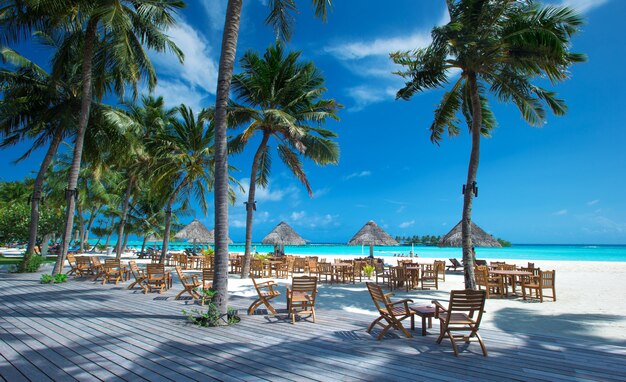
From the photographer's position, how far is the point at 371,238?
18391 millimetres

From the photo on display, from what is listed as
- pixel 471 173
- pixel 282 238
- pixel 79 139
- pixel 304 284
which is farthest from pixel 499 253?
pixel 79 139

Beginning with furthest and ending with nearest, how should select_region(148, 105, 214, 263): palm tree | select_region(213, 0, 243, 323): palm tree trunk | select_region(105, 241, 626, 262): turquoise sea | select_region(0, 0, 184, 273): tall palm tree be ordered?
1. select_region(105, 241, 626, 262): turquoise sea
2. select_region(148, 105, 214, 263): palm tree
3. select_region(0, 0, 184, 273): tall palm tree
4. select_region(213, 0, 243, 323): palm tree trunk

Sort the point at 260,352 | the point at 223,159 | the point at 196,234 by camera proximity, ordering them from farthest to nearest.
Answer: the point at 196,234, the point at 223,159, the point at 260,352

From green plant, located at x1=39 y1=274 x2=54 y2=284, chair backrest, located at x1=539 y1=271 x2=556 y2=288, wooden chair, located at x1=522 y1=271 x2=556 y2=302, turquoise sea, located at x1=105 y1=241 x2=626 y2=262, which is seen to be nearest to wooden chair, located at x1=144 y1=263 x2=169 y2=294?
green plant, located at x1=39 y1=274 x2=54 y2=284

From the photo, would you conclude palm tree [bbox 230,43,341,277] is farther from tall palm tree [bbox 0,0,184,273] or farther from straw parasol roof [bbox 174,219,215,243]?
straw parasol roof [bbox 174,219,215,243]

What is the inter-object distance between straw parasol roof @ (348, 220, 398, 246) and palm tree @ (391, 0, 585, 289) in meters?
8.53

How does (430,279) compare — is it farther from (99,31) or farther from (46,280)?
(99,31)

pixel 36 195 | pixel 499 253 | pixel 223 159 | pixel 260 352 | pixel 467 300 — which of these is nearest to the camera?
pixel 260 352

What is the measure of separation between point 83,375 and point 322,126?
13.2m

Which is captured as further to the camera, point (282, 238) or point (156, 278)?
point (282, 238)

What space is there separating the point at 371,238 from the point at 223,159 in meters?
13.5

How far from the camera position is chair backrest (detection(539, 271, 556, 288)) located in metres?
9.50

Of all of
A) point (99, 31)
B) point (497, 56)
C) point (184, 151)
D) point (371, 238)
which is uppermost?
point (99, 31)

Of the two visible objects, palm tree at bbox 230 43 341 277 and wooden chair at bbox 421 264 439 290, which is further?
palm tree at bbox 230 43 341 277
